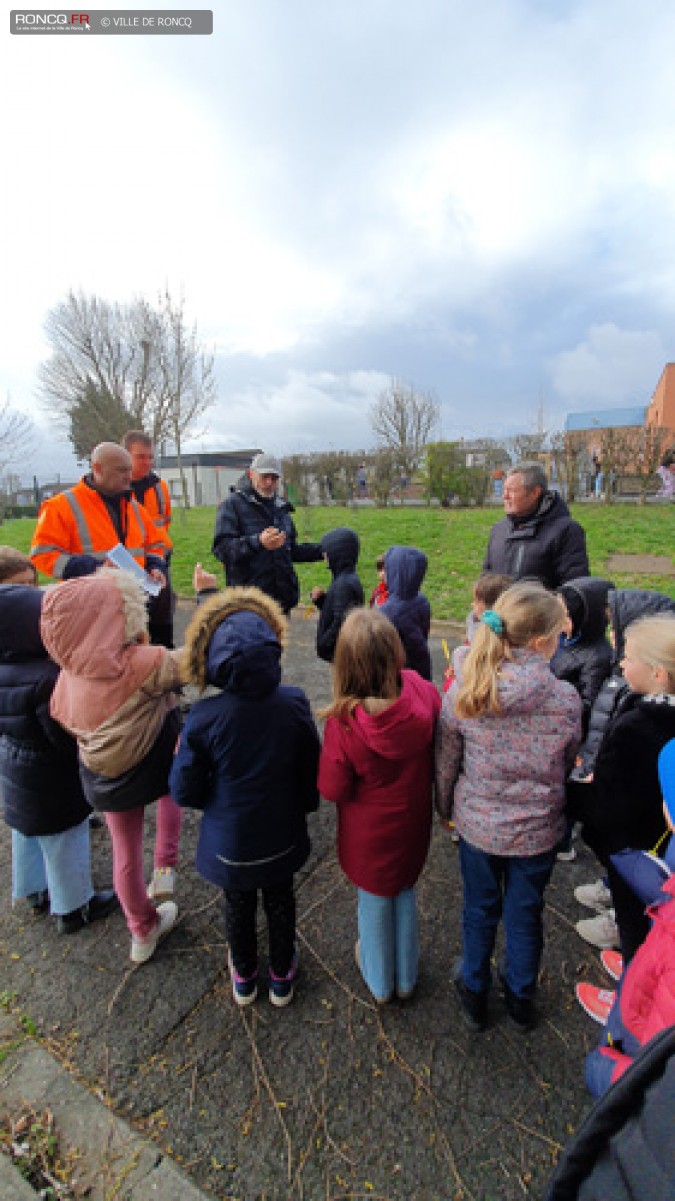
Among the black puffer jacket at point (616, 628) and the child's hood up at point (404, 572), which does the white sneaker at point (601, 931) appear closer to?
the black puffer jacket at point (616, 628)

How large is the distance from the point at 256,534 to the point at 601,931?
312 cm

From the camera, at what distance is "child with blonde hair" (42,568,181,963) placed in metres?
1.94

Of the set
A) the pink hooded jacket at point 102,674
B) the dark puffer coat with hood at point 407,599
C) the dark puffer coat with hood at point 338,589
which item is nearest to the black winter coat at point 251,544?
the dark puffer coat with hood at point 338,589

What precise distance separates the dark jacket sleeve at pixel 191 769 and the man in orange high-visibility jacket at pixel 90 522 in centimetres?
187

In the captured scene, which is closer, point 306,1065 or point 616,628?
point 306,1065

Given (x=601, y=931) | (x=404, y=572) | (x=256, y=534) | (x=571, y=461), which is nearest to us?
(x=601, y=931)

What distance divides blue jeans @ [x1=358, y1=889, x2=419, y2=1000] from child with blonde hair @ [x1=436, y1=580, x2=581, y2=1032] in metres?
0.21

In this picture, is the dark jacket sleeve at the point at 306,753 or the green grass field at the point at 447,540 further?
the green grass field at the point at 447,540

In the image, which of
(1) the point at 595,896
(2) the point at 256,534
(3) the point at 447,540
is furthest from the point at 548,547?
(3) the point at 447,540

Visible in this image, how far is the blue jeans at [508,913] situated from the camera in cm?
186

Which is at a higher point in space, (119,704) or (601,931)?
(119,704)

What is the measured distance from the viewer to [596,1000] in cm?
198

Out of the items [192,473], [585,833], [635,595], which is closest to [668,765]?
[585,833]

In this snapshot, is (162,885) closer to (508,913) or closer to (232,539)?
(508,913)
